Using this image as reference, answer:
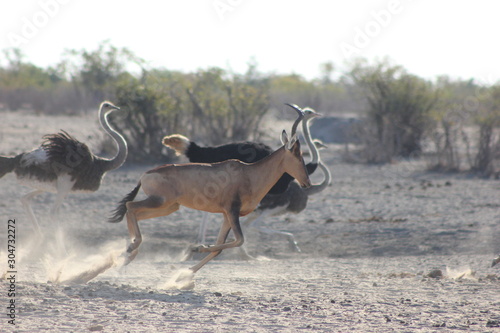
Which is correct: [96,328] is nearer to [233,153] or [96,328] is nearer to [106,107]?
[233,153]

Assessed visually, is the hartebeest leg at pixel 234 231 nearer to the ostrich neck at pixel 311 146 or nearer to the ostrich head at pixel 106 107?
the ostrich neck at pixel 311 146

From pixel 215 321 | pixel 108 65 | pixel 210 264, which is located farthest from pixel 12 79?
pixel 215 321

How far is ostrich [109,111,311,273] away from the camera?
634cm

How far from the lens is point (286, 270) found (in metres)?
7.64

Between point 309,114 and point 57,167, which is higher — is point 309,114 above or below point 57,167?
above

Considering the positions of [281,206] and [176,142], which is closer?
[176,142]

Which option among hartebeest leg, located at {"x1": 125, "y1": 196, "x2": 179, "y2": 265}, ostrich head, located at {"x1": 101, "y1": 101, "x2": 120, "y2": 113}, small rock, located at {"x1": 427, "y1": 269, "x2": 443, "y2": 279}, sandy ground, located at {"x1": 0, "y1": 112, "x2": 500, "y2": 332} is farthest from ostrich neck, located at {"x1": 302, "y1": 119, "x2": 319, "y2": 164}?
hartebeest leg, located at {"x1": 125, "y1": 196, "x2": 179, "y2": 265}

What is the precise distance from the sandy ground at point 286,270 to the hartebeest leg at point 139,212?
1.26 ft

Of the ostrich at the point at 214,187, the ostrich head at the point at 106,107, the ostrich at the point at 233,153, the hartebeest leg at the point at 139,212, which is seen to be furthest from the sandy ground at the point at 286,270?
the ostrich head at the point at 106,107

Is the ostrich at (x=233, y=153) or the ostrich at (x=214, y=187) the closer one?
the ostrich at (x=214, y=187)

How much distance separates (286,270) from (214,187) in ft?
5.57

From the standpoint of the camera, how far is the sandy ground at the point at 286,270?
17.1 feet

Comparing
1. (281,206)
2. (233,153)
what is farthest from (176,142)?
(281,206)

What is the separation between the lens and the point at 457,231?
10.2 m
